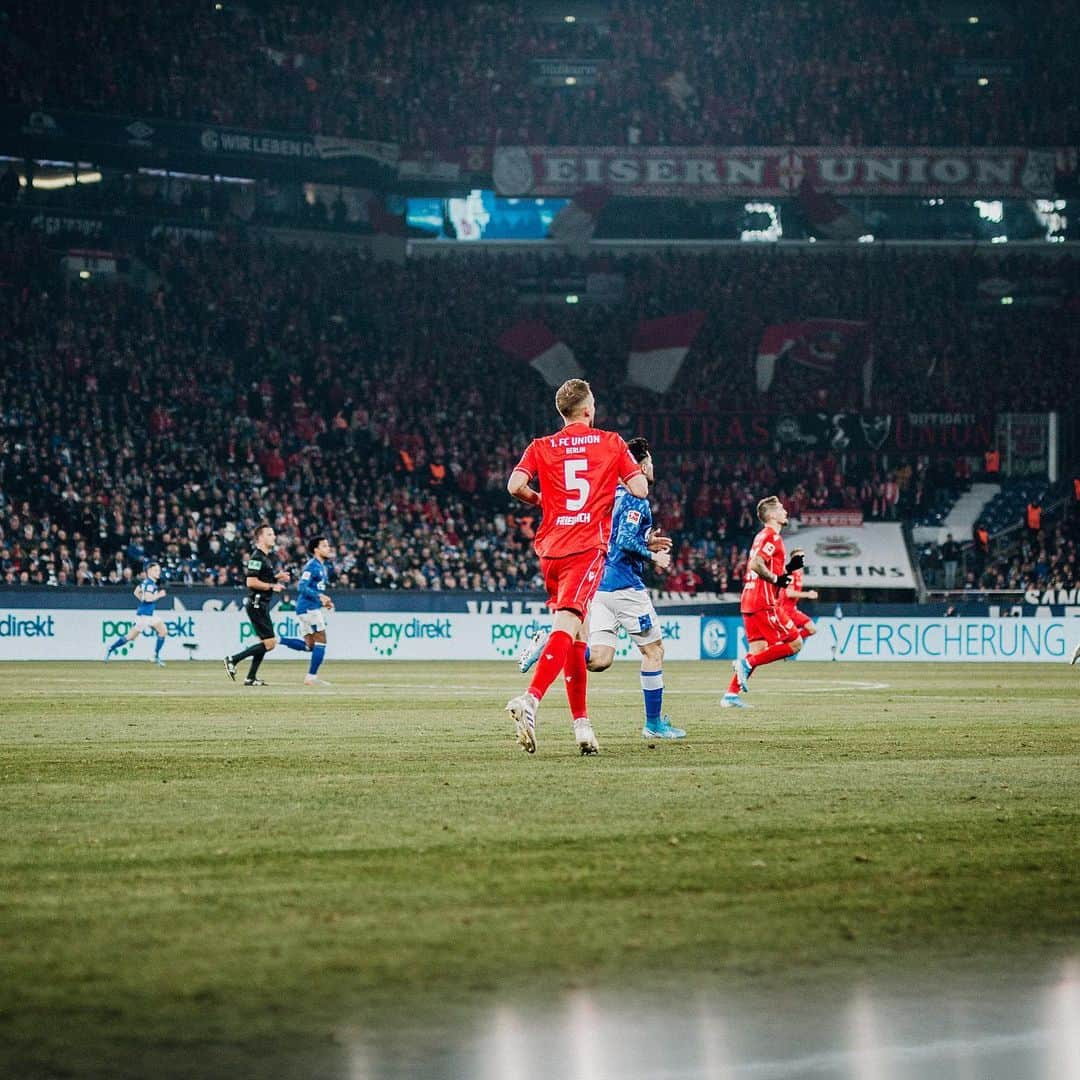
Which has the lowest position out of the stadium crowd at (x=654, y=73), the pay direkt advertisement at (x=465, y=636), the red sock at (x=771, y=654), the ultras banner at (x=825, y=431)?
the pay direkt advertisement at (x=465, y=636)

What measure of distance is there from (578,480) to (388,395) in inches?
1702

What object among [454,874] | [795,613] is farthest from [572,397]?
[795,613]

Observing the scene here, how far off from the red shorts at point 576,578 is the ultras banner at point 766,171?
5468cm

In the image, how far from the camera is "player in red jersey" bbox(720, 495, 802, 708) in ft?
66.1

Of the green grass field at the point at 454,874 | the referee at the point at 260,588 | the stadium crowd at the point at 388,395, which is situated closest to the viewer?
the green grass field at the point at 454,874

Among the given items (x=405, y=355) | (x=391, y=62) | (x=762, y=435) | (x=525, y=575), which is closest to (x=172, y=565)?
(x=525, y=575)

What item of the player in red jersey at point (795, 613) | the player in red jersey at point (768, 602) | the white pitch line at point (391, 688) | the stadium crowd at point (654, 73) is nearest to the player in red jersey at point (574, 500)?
the player in red jersey at point (768, 602)

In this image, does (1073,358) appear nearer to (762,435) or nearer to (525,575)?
(762,435)

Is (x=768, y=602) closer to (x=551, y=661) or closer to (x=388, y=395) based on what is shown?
(x=551, y=661)

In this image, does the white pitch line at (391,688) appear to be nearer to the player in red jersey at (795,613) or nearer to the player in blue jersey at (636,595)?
the player in red jersey at (795,613)

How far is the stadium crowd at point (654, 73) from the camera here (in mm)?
64312

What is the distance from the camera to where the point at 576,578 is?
12016 mm

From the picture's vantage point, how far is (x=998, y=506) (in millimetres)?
53750

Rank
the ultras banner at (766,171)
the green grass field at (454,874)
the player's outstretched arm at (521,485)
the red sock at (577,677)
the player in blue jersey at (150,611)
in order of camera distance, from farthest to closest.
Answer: the ultras banner at (766,171), the player in blue jersey at (150,611), the red sock at (577,677), the player's outstretched arm at (521,485), the green grass field at (454,874)
